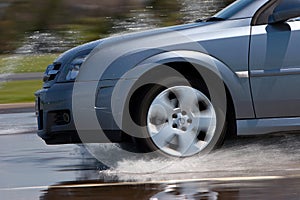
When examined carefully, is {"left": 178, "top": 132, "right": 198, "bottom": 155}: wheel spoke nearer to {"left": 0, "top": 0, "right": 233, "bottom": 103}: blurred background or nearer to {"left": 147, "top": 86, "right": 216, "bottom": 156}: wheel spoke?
{"left": 147, "top": 86, "right": 216, "bottom": 156}: wheel spoke

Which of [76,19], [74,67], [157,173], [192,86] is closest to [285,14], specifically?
[192,86]

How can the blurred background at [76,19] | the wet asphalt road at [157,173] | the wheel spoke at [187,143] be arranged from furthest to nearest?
1. the blurred background at [76,19]
2. the wheel spoke at [187,143]
3. the wet asphalt road at [157,173]

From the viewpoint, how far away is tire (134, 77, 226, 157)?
7.28 meters

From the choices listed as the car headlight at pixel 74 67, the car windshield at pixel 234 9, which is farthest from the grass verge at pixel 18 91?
the car windshield at pixel 234 9

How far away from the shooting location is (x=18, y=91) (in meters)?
15.9

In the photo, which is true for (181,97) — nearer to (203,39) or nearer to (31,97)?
(203,39)

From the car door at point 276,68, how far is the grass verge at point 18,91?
291 inches

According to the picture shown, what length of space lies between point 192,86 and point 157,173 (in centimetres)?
83

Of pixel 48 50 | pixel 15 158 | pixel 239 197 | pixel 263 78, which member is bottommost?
pixel 48 50

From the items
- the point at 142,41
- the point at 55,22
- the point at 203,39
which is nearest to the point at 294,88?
the point at 203,39

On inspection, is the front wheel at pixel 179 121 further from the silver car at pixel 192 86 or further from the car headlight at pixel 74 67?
the car headlight at pixel 74 67

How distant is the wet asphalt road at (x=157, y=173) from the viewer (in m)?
6.30

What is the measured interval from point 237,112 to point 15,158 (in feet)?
7.65

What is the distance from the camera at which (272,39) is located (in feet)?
23.6
